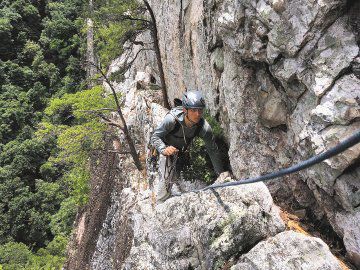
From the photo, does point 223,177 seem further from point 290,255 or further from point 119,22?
point 119,22

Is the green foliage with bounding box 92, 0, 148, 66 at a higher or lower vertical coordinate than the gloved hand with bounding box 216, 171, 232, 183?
higher

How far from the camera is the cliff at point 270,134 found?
17.1 feet

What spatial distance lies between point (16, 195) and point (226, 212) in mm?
28531

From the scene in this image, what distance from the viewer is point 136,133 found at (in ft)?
45.0

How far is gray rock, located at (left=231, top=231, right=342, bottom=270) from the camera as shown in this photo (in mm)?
4926

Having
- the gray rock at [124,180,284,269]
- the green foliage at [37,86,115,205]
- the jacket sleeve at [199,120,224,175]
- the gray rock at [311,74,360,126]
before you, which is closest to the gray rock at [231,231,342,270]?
the gray rock at [124,180,284,269]

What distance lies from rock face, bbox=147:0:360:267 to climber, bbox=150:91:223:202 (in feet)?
3.86

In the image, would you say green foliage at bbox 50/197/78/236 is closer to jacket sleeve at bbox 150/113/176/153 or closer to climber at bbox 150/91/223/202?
climber at bbox 150/91/223/202

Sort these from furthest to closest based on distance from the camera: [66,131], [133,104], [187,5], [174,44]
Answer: [133,104]
[66,131]
[174,44]
[187,5]

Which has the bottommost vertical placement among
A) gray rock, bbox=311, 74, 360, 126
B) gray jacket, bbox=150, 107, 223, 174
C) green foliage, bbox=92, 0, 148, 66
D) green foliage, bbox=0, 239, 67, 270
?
green foliage, bbox=0, 239, 67, 270

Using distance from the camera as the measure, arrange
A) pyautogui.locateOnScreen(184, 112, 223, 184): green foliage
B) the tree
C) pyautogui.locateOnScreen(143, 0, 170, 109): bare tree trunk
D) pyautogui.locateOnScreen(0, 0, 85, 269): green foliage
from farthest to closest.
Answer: pyautogui.locateOnScreen(0, 0, 85, 269): green foliage
the tree
pyautogui.locateOnScreen(143, 0, 170, 109): bare tree trunk
pyautogui.locateOnScreen(184, 112, 223, 184): green foliage

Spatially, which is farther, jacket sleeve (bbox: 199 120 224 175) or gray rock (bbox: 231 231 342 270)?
jacket sleeve (bbox: 199 120 224 175)

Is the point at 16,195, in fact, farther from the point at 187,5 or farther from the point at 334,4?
the point at 334,4

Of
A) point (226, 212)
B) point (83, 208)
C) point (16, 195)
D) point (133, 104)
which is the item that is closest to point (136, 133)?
point (133, 104)
